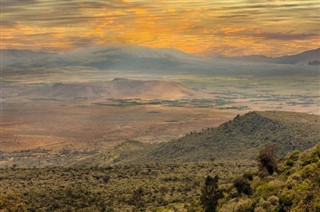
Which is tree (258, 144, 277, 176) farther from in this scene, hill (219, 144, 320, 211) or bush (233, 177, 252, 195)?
bush (233, 177, 252, 195)

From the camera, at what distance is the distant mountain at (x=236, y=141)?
120312mm

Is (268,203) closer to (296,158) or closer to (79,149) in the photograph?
(296,158)

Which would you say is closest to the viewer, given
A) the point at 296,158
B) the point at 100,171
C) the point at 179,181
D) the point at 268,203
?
the point at 268,203

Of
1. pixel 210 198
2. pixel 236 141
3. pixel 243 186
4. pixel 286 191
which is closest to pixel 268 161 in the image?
pixel 243 186

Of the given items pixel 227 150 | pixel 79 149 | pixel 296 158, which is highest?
pixel 296 158

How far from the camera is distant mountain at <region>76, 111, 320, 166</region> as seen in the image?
12031cm

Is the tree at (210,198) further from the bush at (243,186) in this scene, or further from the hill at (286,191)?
the bush at (243,186)

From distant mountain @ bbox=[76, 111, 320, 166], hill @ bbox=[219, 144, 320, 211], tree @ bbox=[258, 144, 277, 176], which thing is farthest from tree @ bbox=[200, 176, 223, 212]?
distant mountain @ bbox=[76, 111, 320, 166]

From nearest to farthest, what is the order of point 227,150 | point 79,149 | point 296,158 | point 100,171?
1. point 296,158
2. point 100,171
3. point 227,150
4. point 79,149

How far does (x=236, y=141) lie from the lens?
423ft

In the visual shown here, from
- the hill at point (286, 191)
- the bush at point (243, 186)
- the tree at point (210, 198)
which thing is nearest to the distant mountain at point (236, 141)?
the bush at point (243, 186)

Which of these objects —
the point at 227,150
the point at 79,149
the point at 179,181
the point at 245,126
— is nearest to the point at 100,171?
the point at 179,181

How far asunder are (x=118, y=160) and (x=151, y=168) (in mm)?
44223

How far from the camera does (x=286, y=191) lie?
117 feet
